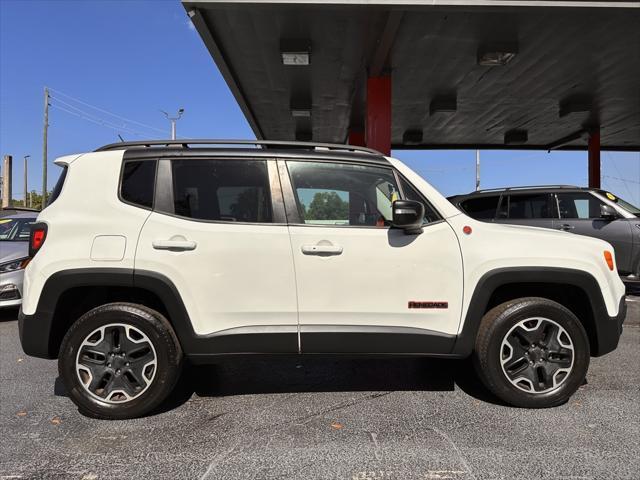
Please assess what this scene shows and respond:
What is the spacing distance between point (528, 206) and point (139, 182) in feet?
23.0

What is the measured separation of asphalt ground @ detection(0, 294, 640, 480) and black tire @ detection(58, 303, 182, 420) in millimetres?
131

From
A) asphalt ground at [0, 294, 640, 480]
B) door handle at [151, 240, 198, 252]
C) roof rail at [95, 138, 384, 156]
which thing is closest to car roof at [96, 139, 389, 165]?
roof rail at [95, 138, 384, 156]

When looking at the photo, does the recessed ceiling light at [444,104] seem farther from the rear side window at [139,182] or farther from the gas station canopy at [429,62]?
the rear side window at [139,182]

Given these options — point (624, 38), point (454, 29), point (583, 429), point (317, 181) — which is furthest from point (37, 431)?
point (624, 38)

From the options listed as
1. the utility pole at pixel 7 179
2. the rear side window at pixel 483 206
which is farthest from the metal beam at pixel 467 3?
the utility pole at pixel 7 179

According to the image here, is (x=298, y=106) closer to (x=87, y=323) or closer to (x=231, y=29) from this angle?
(x=231, y=29)

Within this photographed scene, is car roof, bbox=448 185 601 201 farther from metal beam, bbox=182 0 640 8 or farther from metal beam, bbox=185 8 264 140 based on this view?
metal beam, bbox=185 8 264 140

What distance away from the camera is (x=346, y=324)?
3.26 meters

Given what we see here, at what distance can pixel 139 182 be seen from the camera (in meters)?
3.34

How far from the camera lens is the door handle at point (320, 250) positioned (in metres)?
3.23

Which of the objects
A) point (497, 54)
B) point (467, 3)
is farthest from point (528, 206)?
point (467, 3)

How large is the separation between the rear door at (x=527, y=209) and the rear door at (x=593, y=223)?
164 mm

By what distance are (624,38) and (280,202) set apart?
7837mm

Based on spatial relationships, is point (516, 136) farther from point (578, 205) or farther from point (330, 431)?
point (330, 431)
